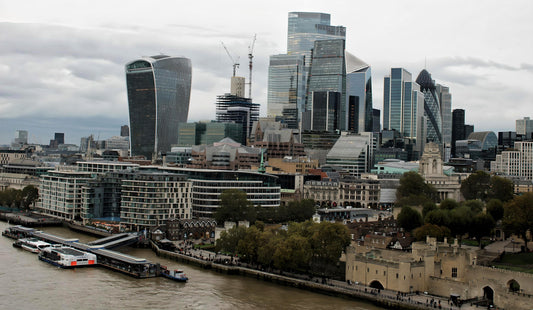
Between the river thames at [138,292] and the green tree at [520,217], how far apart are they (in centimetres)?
2703

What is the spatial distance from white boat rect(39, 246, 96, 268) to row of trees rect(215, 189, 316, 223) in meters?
23.8

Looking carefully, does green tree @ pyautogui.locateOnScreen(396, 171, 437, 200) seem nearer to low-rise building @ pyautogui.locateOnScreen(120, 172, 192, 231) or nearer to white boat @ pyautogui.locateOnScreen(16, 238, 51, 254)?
low-rise building @ pyautogui.locateOnScreen(120, 172, 192, 231)

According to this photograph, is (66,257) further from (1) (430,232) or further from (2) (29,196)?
(2) (29,196)

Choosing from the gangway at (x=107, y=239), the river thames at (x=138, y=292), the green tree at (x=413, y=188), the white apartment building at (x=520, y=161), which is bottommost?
the river thames at (x=138, y=292)

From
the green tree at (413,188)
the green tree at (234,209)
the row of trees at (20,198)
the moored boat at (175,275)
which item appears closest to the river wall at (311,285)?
the moored boat at (175,275)

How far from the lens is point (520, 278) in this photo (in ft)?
186

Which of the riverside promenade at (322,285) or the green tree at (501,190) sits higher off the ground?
the green tree at (501,190)

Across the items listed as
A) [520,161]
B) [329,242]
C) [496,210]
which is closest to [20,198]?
[329,242]

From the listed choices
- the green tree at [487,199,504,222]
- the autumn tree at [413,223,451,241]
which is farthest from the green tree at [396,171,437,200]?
the autumn tree at [413,223,451,241]

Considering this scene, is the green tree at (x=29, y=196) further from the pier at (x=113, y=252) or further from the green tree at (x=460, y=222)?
the green tree at (x=460, y=222)

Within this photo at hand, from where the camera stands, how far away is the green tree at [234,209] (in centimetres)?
9062

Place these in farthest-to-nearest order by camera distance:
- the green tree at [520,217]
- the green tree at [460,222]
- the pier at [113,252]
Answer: the green tree at [460,222], the green tree at [520,217], the pier at [113,252]

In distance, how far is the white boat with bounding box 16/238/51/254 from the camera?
255ft

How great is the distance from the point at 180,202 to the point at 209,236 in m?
9.43
